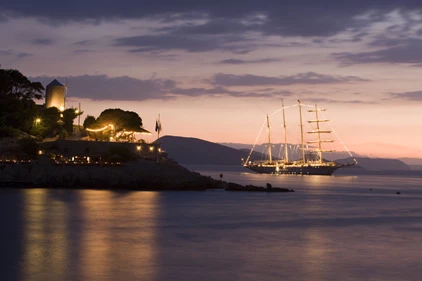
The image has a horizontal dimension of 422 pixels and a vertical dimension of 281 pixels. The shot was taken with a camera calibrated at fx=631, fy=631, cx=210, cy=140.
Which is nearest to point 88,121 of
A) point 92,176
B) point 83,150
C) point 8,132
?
point 8,132

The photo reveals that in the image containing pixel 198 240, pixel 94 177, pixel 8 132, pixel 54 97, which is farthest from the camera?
pixel 54 97

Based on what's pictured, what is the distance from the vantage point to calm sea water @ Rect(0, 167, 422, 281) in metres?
20.5

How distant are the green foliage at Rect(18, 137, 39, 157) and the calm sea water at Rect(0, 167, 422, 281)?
16242 millimetres

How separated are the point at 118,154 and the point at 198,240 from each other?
41.1 metres

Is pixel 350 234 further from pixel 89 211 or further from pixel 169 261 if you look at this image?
pixel 89 211

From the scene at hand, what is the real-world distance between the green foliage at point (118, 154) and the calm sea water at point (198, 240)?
1617 centimetres

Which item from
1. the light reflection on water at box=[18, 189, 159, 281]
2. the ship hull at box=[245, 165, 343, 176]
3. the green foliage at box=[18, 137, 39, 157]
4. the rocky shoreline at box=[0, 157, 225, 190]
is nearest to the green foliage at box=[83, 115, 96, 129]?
the green foliage at box=[18, 137, 39, 157]

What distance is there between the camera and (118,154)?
225 feet

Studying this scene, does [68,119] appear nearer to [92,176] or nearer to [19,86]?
[19,86]

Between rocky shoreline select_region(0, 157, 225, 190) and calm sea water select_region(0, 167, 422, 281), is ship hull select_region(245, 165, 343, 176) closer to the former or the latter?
rocky shoreline select_region(0, 157, 225, 190)

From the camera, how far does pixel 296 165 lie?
6560 inches

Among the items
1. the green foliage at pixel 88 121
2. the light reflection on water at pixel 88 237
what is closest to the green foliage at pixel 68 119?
the green foliage at pixel 88 121

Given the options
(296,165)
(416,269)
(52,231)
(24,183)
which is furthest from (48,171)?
(296,165)

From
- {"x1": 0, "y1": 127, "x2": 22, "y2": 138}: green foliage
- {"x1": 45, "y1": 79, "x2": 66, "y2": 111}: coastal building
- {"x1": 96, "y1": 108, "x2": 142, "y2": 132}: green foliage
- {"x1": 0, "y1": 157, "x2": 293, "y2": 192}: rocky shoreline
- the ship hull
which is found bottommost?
{"x1": 0, "y1": 157, "x2": 293, "y2": 192}: rocky shoreline
